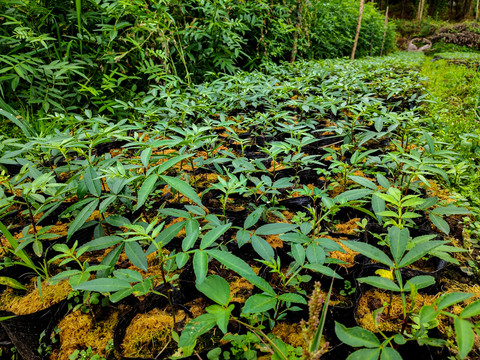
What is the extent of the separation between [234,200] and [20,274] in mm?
997

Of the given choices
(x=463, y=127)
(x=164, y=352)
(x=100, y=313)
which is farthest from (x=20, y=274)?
(x=463, y=127)

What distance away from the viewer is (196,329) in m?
0.60

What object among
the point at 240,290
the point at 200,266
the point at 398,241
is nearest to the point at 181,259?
the point at 200,266

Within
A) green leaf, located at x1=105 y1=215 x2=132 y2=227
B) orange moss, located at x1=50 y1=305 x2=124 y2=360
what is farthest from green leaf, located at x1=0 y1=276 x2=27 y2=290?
green leaf, located at x1=105 y1=215 x2=132 y2=227

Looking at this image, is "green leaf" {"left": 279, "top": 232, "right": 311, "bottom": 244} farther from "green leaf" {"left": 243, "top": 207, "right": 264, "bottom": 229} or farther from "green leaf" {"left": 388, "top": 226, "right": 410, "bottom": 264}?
"green leaf" {"left": 388, "top": 226, "right": 410, "bottom": 264}

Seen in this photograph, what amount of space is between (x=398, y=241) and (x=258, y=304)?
0.39m

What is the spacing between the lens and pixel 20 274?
105 cm

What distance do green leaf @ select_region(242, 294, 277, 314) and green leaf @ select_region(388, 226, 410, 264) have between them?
0.33 meters

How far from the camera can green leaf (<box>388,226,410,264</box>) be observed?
0.64m

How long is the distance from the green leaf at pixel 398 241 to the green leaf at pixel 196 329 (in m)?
0.47

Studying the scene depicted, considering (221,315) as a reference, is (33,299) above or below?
below

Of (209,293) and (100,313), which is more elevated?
(209,293)

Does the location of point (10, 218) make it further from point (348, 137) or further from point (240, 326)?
point (348, 137)

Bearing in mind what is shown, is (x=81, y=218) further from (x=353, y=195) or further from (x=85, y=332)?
(x=353, y=195)
